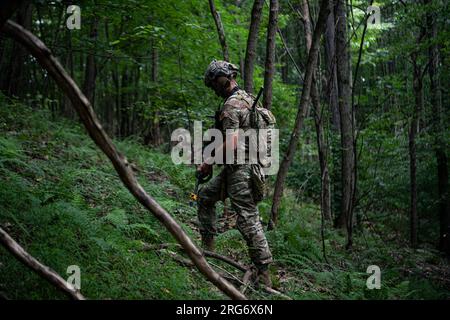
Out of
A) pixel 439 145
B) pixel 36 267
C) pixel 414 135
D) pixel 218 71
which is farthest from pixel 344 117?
pixel 36 267

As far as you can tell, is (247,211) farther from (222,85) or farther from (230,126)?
(222,85)

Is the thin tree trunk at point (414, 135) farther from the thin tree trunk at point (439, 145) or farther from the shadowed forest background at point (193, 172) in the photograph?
the thin tree trunk at point (439, 145)

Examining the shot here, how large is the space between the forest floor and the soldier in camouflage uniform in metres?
0.49

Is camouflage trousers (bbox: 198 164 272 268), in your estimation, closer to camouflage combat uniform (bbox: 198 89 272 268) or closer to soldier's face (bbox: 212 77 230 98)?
camouflage combat uniform (bbox: 198 89 272 268)

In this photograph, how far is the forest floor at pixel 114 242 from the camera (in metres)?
3.96

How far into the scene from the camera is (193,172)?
9.81 metres

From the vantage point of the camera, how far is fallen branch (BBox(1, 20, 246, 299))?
2.85 meters

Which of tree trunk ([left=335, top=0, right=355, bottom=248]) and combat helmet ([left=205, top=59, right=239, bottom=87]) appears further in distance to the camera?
tree trunk ([left=335, top=0, right=355, bottom=248])

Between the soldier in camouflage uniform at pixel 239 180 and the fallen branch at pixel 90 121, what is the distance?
1452mm

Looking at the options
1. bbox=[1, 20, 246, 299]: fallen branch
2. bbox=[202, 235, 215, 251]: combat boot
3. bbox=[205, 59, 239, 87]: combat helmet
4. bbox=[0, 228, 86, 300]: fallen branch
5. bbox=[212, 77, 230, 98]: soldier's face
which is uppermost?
bbox=[205, 59, 239, 87]: combat helmet

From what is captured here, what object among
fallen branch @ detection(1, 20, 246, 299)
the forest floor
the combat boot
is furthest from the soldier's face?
fallen branch @ detection(1, 20, 246, 299)

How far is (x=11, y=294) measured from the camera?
3.33m

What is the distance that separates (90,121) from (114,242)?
2.18 meters
